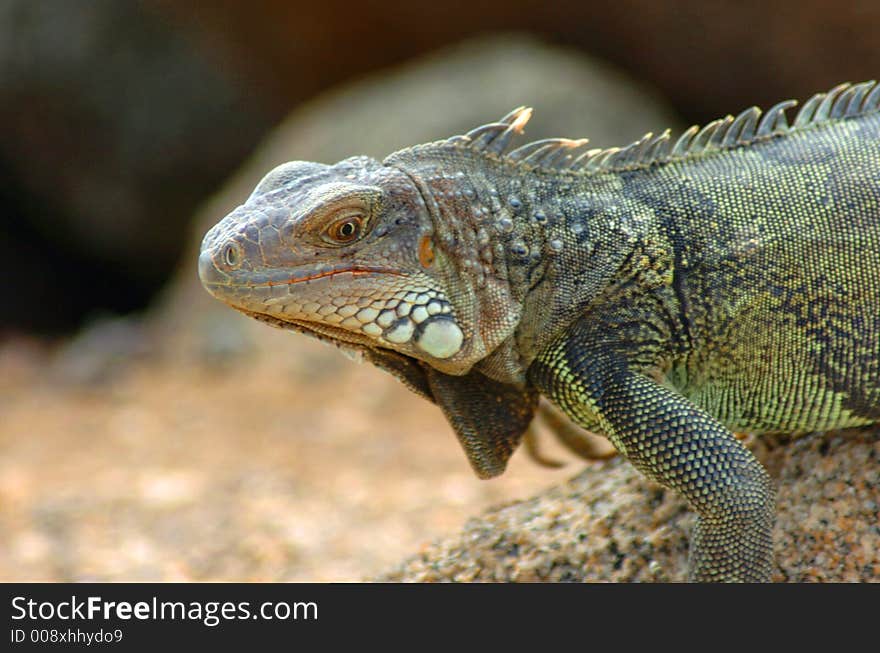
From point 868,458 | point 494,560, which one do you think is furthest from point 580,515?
point 868,458

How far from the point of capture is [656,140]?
474 centimetres

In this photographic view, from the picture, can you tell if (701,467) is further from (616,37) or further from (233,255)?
(616,37)

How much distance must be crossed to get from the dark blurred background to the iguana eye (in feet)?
31.0

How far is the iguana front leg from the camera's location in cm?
410

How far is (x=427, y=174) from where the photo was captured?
4496mm

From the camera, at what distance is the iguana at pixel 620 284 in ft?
13.7

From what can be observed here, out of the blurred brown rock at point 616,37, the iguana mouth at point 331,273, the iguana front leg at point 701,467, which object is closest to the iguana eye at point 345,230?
the iguana mouth at point 331,273

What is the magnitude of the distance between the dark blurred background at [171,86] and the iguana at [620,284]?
8569 mm

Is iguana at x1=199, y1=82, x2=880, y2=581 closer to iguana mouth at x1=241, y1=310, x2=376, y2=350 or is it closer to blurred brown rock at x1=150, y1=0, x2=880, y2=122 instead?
iguana mouth at x1=241, y1=310, x2=376, y2=350

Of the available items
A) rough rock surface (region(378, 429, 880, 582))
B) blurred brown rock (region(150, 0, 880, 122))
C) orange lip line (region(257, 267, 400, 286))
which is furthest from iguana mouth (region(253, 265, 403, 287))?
blurred brown rock (region(150, 0, 880, 122))

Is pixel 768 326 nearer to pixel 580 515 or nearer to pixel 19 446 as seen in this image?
pixel 580 515

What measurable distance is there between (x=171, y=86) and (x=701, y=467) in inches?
611

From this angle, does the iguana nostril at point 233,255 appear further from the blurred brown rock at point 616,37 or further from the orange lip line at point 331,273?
the blurred brown rock at point 616,37

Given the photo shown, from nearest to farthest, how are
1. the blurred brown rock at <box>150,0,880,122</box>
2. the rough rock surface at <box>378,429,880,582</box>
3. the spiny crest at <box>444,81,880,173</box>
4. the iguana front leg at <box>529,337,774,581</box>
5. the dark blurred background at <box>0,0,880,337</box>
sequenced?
the iguana front leg at <box>529,337,774,581</box>, the rough rock surface at <box>378,429,880,582</box>, the spiny crest at <box>444,81,880,173</box>, the blurred brown rock at <box>150,0,880,122</box>, the dark blurred background at <box>0,0,880,337</box>
